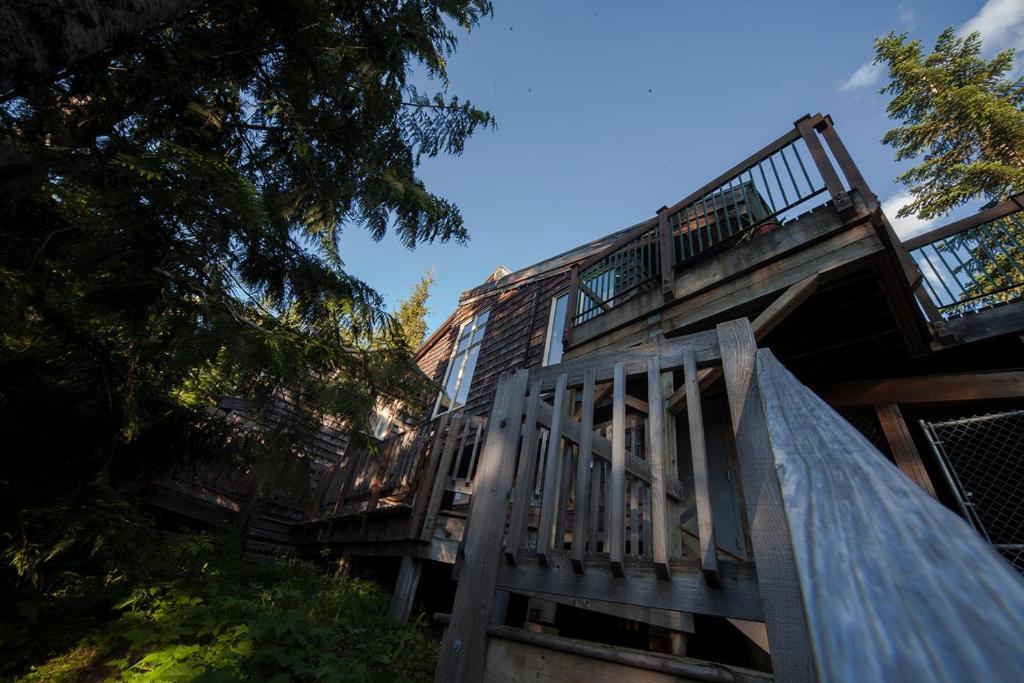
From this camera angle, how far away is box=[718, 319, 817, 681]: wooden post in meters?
1.05

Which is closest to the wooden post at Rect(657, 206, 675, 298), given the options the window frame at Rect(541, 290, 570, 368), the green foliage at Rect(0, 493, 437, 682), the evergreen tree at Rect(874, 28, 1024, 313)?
the window frame at Rect(541, 290, 570, 368)

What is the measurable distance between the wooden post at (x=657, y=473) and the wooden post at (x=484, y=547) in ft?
2.28

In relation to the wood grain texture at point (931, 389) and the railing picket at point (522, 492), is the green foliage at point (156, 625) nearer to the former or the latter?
the railing picket at point (522, 492)

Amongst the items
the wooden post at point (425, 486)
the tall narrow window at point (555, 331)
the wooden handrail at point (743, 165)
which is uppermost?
the tall narrow window at point (555, 331)

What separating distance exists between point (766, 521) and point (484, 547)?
123 cm

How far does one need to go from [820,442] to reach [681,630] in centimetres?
285

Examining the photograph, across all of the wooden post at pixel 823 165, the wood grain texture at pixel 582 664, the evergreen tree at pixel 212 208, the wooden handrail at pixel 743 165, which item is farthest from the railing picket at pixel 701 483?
the wooden handrail at pixel 743 165

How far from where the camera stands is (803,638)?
3.27 ft

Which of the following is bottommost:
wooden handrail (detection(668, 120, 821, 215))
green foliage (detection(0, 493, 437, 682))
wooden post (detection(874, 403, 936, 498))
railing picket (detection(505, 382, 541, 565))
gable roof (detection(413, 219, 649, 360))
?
green foliage (detection(0, 493, 437, 682))

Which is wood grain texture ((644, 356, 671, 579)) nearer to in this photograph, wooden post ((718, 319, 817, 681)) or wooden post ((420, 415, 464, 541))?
wooden post ((718, 319, 817, 681))

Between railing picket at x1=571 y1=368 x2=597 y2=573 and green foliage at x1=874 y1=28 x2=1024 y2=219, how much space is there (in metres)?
16.5

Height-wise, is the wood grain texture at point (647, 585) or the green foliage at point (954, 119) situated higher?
the green foliage at point (954, 119)

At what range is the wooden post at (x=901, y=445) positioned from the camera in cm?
381

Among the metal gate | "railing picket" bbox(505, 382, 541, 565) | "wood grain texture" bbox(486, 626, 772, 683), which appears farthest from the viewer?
the metal gate
